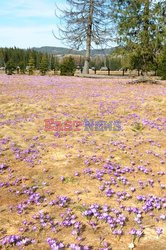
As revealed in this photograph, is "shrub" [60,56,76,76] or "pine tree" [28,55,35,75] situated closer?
"shrub" [60,56,76,76]

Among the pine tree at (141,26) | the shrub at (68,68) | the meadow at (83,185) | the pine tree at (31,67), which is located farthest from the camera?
the pine tree at (31,67)

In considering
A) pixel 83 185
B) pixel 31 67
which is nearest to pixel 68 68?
pixel 31 67

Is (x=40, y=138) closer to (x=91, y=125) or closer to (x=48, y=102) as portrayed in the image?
(x=91, y=125)

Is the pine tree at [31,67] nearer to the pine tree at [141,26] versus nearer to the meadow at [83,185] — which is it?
the pine tree at [141,26]

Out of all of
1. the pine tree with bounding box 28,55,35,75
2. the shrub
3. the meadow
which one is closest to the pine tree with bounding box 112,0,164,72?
the meadow

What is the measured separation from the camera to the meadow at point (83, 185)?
14.2ft

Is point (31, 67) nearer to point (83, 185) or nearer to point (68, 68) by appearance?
point (68, 68)

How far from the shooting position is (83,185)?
605cm

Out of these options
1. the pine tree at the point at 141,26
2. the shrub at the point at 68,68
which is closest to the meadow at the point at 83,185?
the pine tree at the point at 141,26

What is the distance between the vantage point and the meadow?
14.2 ft

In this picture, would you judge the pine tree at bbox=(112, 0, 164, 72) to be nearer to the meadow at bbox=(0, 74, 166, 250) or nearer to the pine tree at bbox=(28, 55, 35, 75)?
the meadow at bbox=(0, 74, 166, 250)

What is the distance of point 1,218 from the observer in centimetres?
486

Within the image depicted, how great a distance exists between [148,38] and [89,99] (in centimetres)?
1202

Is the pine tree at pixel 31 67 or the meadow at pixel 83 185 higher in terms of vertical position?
the pine tree at pixel 31 67
